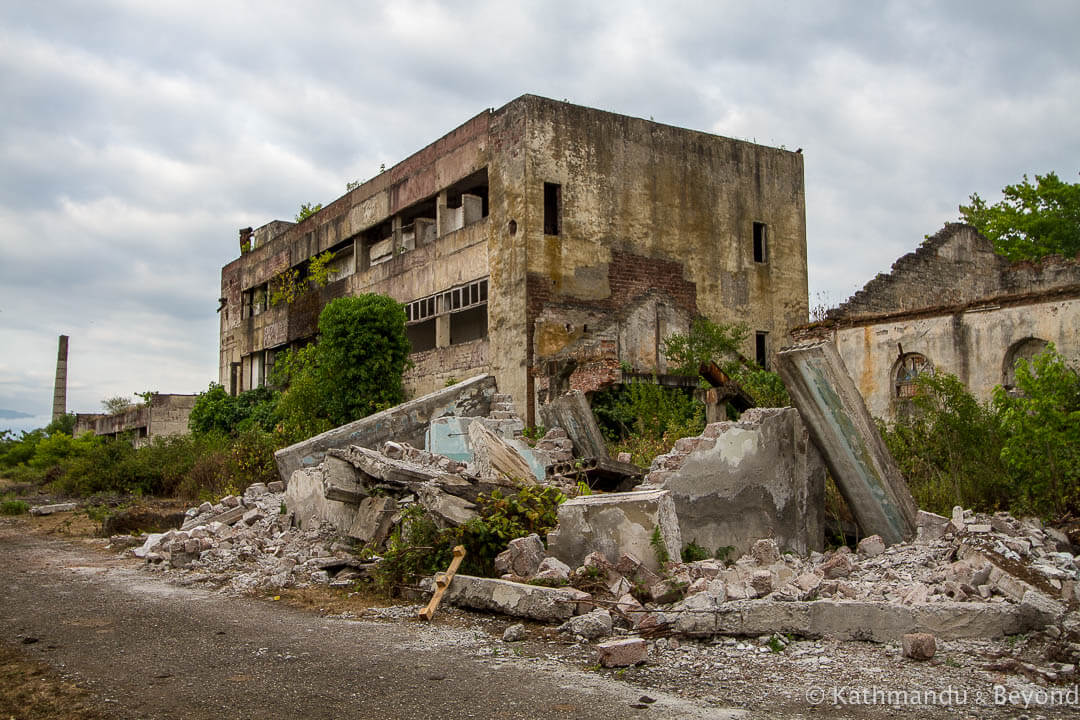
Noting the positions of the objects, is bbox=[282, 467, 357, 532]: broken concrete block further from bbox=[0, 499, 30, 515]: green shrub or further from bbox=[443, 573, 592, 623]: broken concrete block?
bbox=[0, 499, 30, 515]: green shrub

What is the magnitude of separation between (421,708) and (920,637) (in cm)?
305

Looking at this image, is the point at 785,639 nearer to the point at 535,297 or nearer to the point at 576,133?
the point at 535,297

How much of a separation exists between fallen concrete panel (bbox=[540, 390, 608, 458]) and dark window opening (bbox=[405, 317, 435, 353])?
10120mm

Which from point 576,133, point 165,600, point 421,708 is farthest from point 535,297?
point 421,708

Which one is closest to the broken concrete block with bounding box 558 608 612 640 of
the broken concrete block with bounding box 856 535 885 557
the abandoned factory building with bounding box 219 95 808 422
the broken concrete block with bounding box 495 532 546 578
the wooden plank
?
the broken concrete block with bounding box 495 532 546 578

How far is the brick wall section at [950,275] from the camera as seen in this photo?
68.3 ft

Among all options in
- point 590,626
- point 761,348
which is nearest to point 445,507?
point 590,626

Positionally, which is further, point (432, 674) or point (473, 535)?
point (473, 535)

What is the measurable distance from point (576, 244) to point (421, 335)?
706 cm

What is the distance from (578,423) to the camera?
1338 cm

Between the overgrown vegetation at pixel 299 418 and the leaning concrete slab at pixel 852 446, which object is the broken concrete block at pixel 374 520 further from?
the overgrown vegetation at pixel 299 418

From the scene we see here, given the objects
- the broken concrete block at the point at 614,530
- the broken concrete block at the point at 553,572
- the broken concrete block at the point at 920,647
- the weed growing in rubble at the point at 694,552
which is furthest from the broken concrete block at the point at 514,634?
the broken concrete block at the point at 920,647

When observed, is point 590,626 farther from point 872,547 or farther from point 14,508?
point 14,508

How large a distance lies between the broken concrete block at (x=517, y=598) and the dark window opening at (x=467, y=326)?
14.7 metres
